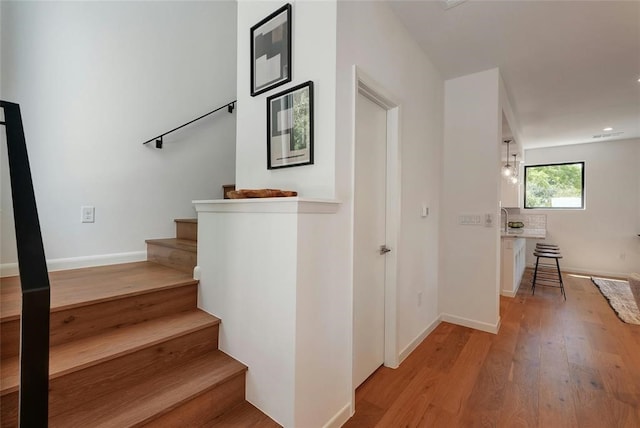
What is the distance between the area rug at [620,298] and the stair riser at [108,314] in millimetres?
3744

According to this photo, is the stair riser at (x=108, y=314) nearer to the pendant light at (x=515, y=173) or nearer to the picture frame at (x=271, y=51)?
the picture frame at (x=271, y=51)

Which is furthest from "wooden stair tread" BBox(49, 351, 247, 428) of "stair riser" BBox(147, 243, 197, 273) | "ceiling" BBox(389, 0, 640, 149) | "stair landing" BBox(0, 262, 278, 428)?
"ceiling" BBox(389, 0, 640, 149)

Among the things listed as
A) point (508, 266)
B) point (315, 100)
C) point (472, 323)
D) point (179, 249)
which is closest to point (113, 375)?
point (179, 249)

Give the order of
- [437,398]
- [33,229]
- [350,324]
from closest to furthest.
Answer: [33,229] → [350,324] → [437,398]

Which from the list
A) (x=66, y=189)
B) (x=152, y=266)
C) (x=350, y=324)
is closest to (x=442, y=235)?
(x=350, y=324)

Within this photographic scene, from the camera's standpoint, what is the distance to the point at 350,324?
1.66 meters

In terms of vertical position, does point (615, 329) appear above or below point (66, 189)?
below

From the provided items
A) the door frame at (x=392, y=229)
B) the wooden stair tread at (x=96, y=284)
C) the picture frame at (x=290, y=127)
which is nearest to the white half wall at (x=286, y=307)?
the picture frame at (x=290, y=127)

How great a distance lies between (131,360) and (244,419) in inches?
25.3

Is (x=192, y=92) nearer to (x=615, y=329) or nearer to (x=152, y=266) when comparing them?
(x=152, y=266)

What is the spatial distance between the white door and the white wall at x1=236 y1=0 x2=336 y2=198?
1.03 ft

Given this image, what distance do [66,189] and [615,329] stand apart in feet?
17.6

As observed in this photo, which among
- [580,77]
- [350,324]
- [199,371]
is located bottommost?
[199,371]

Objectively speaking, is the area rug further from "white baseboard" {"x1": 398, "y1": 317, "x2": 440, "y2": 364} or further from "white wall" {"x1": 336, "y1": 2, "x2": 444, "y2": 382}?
"white wall" {"x1": 336, "y1": 2, "x2": 444, "y2": 382}
